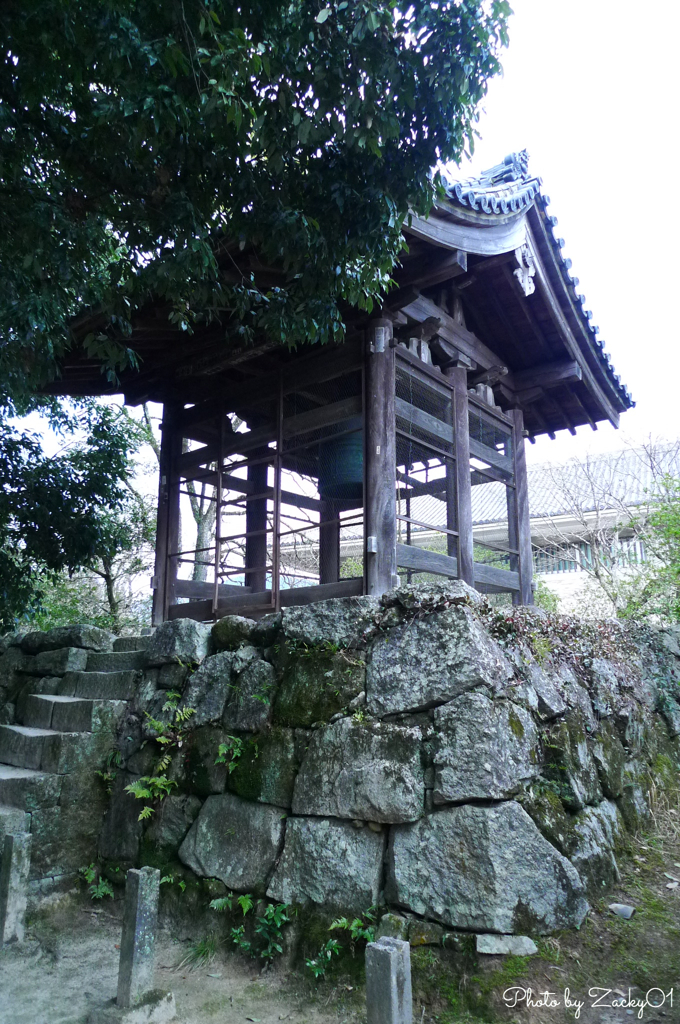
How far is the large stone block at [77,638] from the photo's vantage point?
5.75 metres

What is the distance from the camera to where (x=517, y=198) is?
6.71 metres

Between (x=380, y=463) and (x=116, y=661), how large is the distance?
2.69 meters

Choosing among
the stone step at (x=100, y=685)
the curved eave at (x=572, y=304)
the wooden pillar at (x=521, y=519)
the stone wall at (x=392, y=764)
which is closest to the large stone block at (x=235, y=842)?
the stone wall at (x=392, y=764)

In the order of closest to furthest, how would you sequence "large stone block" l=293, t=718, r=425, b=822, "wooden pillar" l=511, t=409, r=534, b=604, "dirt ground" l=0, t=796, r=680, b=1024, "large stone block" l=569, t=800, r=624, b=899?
"dirt ground" l=0, t=796, r=680, b=1024, "large stone block" l=293, t=718, r=425, b=822, "large stone block" l=569, t=800, r=624, b=899, "wooden pillar" l=511, t=409, r=534, b=604

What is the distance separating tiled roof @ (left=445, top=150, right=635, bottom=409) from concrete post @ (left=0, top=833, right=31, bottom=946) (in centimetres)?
552

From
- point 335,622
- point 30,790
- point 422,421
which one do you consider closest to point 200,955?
point 30,790

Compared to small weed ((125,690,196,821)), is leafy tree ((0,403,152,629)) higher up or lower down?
higher up

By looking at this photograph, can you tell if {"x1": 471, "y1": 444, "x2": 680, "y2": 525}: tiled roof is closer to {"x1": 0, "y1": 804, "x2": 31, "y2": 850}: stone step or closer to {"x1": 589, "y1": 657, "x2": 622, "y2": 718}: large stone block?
{"x1": 589, "y1": 657, "x2": 622, "y2": 718}: large stone block

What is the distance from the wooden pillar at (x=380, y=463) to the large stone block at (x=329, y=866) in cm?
242

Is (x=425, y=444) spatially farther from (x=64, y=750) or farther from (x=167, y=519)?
(x=64, y=750)

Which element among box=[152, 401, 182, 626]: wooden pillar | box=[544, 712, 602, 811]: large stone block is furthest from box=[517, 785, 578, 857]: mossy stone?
box=[152, 401, 182, 626]: wooden pillar

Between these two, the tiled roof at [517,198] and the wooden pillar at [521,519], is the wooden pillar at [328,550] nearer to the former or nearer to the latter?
the wooden pillar at [521,519]

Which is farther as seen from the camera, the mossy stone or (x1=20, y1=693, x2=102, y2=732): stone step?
(x1=20, y1=693, x2=102, y2=732): stone step

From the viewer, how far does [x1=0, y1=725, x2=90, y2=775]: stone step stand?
4754mm
